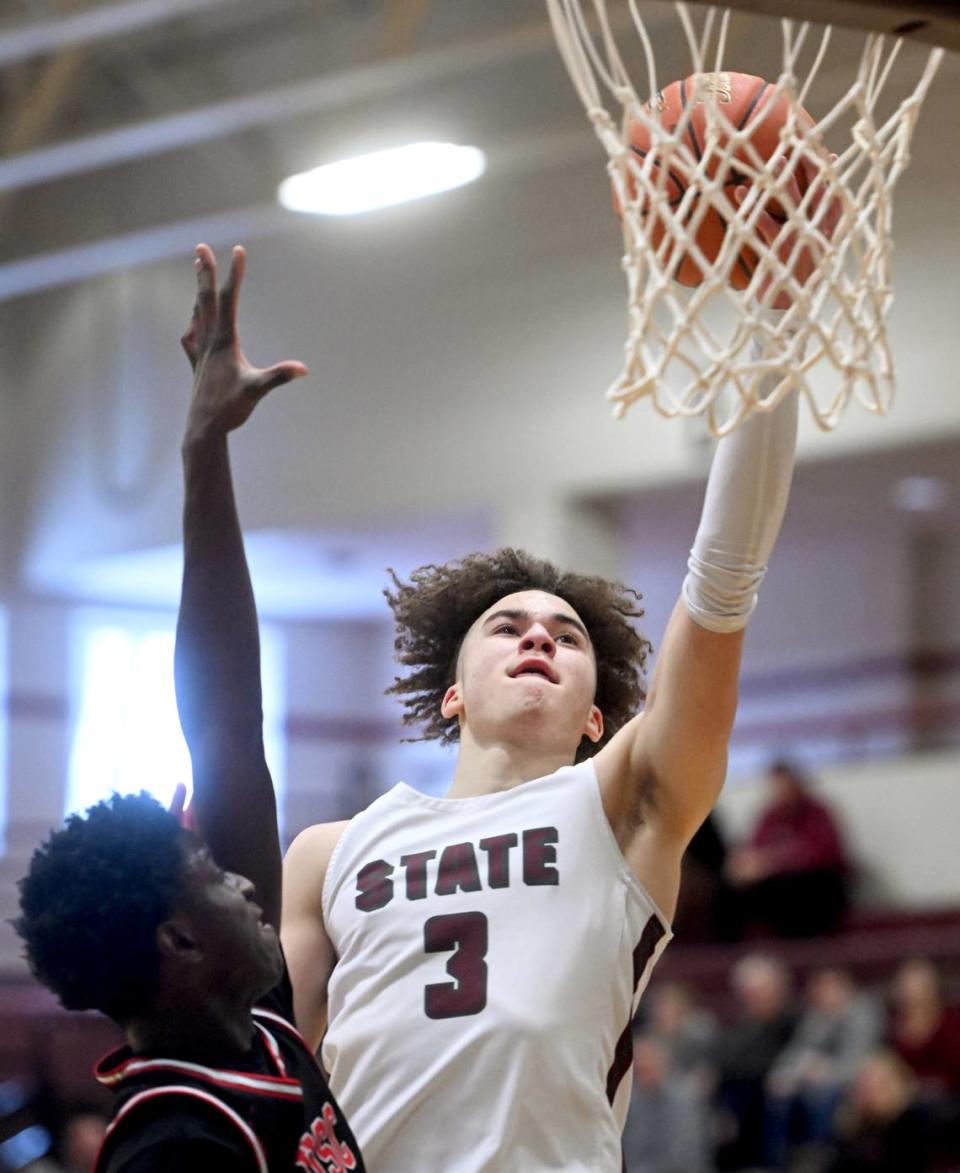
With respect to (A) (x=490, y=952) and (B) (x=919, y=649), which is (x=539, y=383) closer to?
(B) (x=919, y=649)

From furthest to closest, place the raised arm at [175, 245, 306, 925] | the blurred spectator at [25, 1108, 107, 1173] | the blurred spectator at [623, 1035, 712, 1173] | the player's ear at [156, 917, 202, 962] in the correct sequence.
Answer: the blurred spectator at [25, 1108, 107, 1173]
the blurred spectator at [623, 1035, 712, 1173]
the raised arm at [175, 245, 306, 925]
the player's ear at [156, 917, 202, 962]

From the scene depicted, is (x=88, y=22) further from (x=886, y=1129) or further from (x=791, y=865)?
(x=886, y=1129)

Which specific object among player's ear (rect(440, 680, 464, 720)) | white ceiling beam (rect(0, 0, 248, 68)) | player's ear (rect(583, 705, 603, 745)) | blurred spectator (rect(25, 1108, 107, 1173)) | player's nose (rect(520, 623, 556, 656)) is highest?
white ceiling beam (rect(0, 0, 248, 68))

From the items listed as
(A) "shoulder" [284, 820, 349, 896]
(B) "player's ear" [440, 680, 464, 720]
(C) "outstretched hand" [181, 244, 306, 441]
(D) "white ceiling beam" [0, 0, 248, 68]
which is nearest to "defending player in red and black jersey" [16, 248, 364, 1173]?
(C) "outstretched hand" [181, 244, 306, 441]

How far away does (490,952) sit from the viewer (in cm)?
328

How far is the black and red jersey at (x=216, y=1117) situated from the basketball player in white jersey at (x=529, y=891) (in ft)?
1.69

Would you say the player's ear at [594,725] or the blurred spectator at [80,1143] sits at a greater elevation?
the player's ear at [594,725]

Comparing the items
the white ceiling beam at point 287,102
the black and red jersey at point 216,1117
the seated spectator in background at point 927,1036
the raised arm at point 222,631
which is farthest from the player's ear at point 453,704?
the white ceiling beam at point 287,102

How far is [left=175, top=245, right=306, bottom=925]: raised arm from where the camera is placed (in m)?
2.86

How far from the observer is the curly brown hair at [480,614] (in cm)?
Result: 394

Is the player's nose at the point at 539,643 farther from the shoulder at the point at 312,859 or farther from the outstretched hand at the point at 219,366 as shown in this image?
the outstretched hand at the point at 219,366

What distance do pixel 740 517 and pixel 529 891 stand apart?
71 centimetres

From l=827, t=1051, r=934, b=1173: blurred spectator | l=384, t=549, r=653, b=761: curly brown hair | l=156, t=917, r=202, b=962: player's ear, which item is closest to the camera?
l=156, t=917, r=202, b=962: player's ear

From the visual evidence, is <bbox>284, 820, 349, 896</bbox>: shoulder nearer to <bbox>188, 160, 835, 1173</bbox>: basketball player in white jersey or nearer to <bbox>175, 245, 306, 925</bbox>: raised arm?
<bbox>188, 160, 835, 1173</bbox>: basketball player in white jersey
